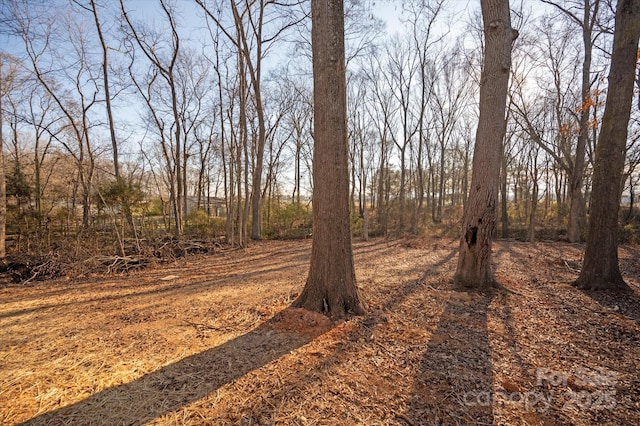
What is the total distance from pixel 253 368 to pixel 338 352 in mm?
834

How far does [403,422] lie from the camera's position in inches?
68.7

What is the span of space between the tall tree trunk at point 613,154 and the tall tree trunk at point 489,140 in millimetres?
1944

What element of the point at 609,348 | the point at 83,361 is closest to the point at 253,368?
the point at 83,361

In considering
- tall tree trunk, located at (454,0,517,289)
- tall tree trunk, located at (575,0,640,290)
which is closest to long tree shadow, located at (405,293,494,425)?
tall tree trunk, located at (454,0,517,289)

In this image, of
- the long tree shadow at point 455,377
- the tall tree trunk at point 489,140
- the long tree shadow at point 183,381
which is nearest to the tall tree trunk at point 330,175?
the long tree shadow at point 183,381


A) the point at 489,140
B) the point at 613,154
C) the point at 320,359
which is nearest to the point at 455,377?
the point at 320,359

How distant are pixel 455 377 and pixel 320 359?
119 centimetres

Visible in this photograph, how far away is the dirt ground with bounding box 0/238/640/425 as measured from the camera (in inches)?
72.0

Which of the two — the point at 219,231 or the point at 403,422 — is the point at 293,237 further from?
the point at 403,422

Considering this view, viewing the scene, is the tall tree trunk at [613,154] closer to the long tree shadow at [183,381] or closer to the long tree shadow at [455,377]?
the long tree shadow at [455,377]

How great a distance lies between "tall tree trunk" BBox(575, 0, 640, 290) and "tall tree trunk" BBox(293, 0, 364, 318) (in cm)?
466

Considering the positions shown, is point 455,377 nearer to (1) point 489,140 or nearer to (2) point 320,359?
(2) point 320,359

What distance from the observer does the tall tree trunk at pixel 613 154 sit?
4488 millimetres

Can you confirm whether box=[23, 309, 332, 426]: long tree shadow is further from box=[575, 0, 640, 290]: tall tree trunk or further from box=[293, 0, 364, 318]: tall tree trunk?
box=[575, 0, 640, 290]: tall tree trunk
